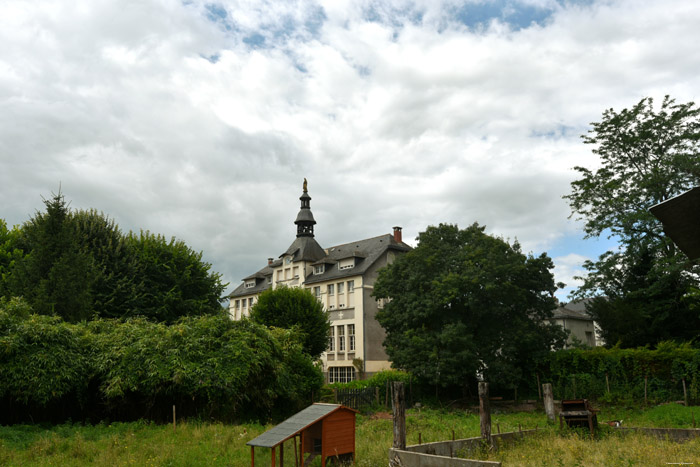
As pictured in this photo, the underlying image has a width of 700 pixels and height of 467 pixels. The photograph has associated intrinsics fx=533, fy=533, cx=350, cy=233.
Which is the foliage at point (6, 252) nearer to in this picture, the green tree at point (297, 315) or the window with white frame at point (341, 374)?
the green tree at point (297, 315)

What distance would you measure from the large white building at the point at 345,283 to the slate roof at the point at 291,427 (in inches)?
1185

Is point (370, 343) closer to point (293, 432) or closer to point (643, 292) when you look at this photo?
point (643, 292)

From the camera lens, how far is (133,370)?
2011 centimetres

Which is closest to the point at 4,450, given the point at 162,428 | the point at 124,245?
the point at 162,428

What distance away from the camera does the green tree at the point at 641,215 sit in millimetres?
29453

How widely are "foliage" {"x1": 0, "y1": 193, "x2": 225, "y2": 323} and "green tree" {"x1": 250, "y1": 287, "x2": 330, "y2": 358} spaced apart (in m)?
3.69

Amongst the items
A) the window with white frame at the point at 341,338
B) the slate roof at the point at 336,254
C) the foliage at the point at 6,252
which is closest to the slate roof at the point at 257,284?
the slate roof at the point at 336,254

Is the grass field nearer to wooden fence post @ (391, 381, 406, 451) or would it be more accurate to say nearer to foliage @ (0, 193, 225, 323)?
wooden fence post @ (391, 381, 406, 451)

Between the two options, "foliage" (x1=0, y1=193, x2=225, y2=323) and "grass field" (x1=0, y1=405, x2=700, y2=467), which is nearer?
"grass field" (x1=0, y1=405, x2=700, y2=467)

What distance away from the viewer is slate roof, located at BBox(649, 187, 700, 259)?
282 centimetres

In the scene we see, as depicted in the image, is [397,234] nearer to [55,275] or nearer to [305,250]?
[305,250]

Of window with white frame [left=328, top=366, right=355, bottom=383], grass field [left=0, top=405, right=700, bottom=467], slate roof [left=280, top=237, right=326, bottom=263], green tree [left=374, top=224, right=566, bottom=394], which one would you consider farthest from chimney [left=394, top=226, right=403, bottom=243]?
grass field [left=0, top=405, right=700, bottom=467]

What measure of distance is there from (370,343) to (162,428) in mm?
28802

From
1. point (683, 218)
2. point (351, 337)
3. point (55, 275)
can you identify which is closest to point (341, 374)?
point (351, 337)
